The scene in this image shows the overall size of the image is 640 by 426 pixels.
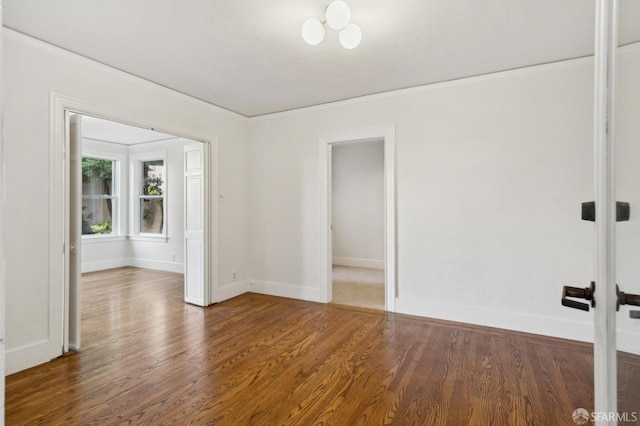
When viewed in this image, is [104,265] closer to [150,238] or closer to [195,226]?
[150,238]

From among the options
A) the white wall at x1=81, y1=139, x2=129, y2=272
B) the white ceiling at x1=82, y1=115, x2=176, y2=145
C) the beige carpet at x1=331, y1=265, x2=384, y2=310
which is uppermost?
the white ceiling at x1=82, y1=115, x2=176, y2=145

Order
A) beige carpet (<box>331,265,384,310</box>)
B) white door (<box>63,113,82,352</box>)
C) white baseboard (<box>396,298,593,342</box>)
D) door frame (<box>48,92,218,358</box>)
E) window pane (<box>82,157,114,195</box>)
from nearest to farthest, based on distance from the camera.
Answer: door frame (<box>48,92,218,358</box>)
white door (<box>63,113,82,352</box>)
white baseboard (<box>396,298,593,342</box>)
beige carpet (<box>331,265,384,310</box>)
window pane (<box>82,157,114,195</box>)

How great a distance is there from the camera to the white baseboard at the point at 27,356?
94.9 inches

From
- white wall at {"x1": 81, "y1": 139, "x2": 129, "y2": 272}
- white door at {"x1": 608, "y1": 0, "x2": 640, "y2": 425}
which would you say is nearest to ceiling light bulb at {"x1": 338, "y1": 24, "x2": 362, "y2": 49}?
white door at {"x1": 608, "y1": 0, "x2": 640, "y2": 425}

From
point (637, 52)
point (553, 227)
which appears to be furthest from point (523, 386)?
point (637, 52)

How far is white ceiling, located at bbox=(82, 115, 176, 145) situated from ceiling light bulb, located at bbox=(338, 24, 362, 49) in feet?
12.9

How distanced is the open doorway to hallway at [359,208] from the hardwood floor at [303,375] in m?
3.16

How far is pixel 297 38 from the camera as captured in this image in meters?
2.60

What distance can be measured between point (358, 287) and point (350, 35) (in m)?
3.68

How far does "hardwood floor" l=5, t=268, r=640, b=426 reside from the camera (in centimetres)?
195

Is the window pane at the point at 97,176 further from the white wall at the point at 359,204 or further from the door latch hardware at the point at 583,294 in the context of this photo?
the door latch hardware at the point at 583,294

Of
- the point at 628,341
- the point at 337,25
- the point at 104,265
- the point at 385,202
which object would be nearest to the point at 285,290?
the point at 385,202

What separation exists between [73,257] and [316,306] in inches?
101

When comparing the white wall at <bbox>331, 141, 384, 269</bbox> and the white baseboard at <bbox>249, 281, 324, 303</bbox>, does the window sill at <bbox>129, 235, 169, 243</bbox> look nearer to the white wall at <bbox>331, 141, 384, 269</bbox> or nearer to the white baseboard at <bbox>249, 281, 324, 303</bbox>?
the white baseboard at <bbox>249, 281, 324, 303</bbox>
